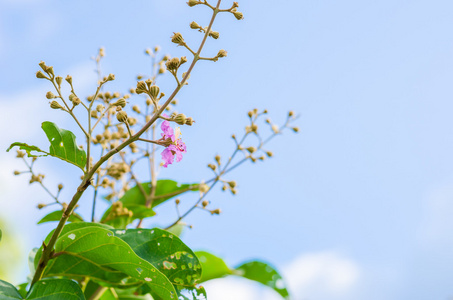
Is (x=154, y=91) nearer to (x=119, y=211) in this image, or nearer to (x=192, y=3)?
(x=192, y=3)

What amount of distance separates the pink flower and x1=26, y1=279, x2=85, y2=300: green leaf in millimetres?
421

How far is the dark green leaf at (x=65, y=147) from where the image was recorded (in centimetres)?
132

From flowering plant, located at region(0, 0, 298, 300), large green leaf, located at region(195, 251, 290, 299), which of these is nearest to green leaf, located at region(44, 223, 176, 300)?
flowering plant, located at region(0, 0, 298, 300)

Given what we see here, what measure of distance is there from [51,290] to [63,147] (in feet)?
1.25

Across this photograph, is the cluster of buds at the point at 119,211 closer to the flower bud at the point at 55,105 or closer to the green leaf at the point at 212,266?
the green leaf at the point at 212,266

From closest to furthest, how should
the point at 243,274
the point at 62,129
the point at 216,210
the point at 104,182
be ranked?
the point at 62,129 → the point at 104,182 → the point at 216,210 → the point at 243,274

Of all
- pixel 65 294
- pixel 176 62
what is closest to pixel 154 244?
pixel 65 294

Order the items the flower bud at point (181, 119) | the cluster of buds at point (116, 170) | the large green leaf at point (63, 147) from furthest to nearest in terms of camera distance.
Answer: the cluster of buds at point (116, 170)
the large green leaf at point (63, 147)
the flower bud at point (181, 119)

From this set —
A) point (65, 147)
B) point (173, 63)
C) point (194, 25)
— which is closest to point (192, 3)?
point (194, 25)

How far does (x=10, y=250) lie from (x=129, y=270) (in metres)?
10.6

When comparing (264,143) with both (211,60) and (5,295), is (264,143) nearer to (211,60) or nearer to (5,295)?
(211,60)

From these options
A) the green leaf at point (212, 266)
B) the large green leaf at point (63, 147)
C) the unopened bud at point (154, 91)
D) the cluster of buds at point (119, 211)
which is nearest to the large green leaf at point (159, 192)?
the cluster of buds at point (119, 211)

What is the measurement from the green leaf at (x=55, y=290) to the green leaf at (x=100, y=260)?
0.10m

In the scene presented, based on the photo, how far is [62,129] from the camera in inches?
52.8
